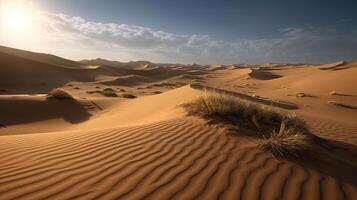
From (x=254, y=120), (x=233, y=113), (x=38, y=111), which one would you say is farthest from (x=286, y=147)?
(x=38, y=111)

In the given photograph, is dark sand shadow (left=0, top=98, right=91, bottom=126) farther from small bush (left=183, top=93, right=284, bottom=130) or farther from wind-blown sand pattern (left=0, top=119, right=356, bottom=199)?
small bush (left=183, top=93, right=284, bottom=130)

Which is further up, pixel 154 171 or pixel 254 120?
pixel 254 120

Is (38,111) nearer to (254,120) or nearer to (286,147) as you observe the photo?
(254,120)

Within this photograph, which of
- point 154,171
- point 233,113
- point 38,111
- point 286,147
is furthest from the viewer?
point 38,111

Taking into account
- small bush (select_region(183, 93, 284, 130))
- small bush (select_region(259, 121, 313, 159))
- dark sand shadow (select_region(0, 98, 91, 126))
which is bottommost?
dark sand shadow (select_region(0, 98, 91, 126))

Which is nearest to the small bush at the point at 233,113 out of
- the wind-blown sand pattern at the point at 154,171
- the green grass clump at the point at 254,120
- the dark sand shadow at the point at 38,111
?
the green grass clump at the point at 254,120

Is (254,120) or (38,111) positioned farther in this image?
(38,111)

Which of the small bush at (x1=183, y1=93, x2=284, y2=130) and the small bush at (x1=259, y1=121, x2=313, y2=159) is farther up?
the small bush at (x1=183, y1=93, x2=284, y2=130)

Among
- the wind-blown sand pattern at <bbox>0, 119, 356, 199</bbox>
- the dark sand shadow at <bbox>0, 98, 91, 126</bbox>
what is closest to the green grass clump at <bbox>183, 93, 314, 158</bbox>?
the wind-blown sand pattern at <bbox>0, 119, 356, 199</bbox>

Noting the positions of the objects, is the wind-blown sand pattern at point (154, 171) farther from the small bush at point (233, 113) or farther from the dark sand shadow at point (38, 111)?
the dark sand shadow at point (38, 111)

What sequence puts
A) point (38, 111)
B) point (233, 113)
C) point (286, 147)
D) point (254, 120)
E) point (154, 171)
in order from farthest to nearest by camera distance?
point (38, 111)
point (233, 113)
point (254, 120)
point (286, 147)
point (154, 171)

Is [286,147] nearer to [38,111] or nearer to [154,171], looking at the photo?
[154,171]

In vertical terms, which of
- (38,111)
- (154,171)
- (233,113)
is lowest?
(38,111)

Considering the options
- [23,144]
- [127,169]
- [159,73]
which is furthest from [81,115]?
[159,73]
